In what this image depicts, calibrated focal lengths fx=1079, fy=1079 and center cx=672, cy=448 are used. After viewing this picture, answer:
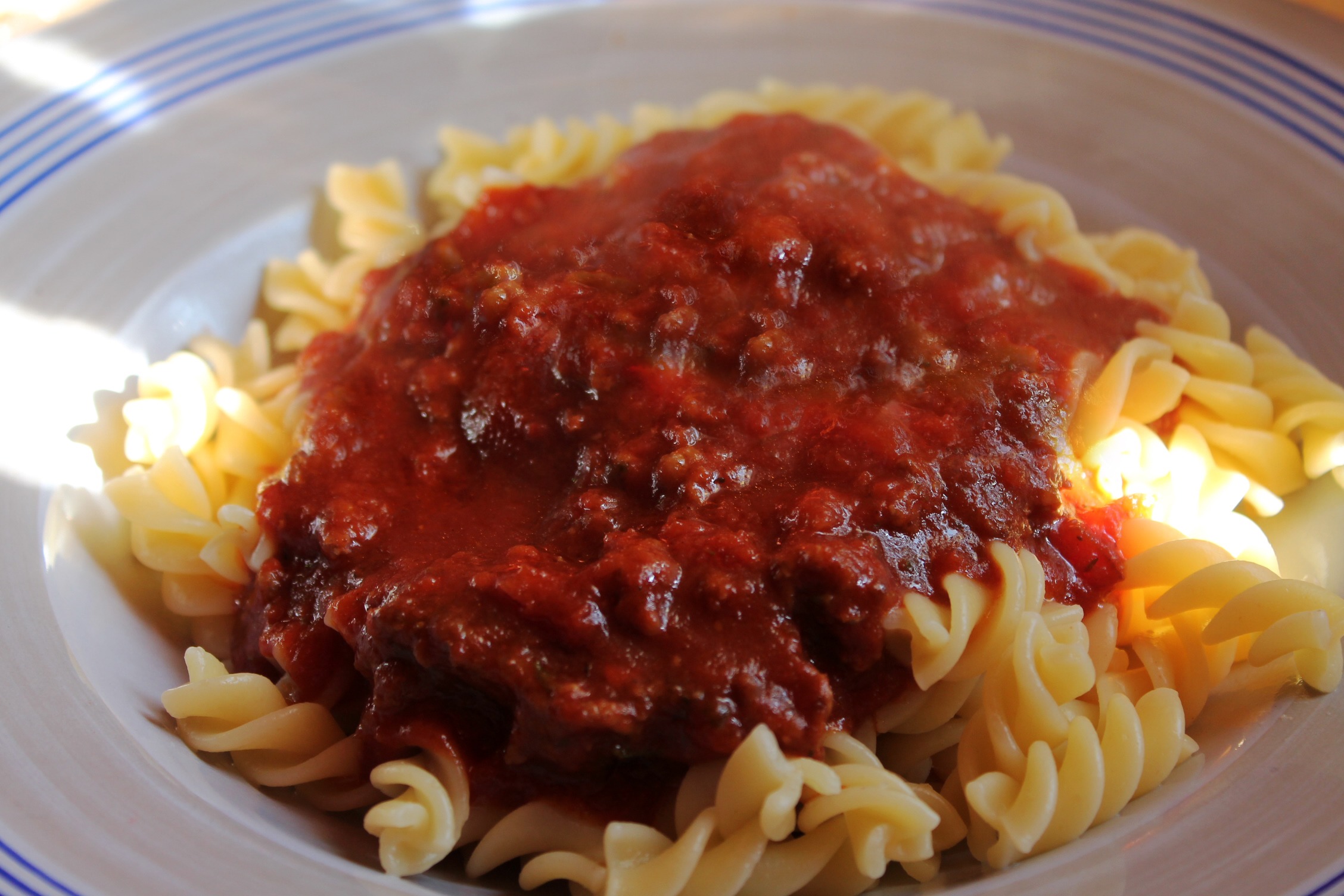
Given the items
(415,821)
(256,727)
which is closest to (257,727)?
(256,727)

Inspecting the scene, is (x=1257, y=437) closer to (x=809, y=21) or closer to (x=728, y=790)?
(x=728, y=790)

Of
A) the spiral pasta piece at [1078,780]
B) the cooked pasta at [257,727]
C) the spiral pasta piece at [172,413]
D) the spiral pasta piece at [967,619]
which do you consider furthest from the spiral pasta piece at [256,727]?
the spiral pasta piece at [1078,780]

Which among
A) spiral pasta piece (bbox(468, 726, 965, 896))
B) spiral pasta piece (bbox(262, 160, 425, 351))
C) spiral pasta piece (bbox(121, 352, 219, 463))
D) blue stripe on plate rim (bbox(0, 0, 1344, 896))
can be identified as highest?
blue stripe on plate rim (bbox(0, 0, 1344, 896))

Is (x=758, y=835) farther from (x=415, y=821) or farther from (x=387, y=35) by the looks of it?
(x=387, y=35)

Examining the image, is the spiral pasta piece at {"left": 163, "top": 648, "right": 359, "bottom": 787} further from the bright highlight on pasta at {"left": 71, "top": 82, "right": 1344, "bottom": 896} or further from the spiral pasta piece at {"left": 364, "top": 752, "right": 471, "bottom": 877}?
the spiral pasta piece at {"left": 364, "top": 752, "right": 471, "bottom": 877}

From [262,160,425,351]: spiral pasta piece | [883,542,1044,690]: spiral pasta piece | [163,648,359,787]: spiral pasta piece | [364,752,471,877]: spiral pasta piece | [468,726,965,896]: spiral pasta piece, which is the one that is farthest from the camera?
[262,160,425,351]: spiral pasta piece

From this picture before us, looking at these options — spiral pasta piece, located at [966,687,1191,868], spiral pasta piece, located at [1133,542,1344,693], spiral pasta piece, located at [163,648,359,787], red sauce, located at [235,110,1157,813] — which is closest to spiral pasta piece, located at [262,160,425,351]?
red sauce, located at [235,110,1157,813]

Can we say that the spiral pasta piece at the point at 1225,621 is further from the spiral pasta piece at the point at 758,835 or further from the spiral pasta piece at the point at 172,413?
the spiral pasta piece at the point at 172,413
